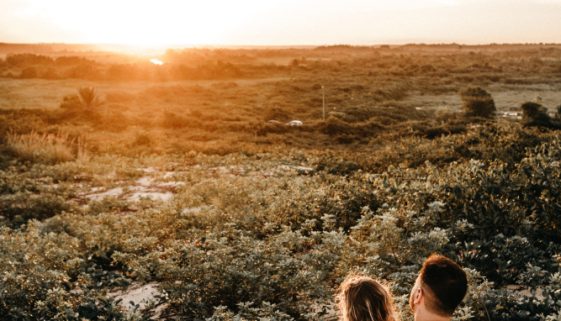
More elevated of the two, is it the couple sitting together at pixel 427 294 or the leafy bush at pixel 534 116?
the couple sitting together at pixel 427 294

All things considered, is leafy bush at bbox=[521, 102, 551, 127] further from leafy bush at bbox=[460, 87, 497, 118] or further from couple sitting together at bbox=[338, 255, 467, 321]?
couple sitting together at bbox=[338, 255, 467, 321]

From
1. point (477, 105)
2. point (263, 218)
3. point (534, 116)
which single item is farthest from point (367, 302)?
point (477, 105)

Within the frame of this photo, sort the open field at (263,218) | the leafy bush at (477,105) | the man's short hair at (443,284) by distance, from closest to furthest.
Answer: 1. the man's short hair at (443,284)
2. the open field at (263,218)
3. the leafy bush at (477,105)

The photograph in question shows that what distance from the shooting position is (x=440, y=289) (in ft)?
9.93

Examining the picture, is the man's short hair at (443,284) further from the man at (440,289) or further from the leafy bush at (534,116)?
the leafy bush at (534,116)

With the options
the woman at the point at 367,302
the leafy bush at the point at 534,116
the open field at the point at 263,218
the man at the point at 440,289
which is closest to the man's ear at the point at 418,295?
the man at the point at 440,289

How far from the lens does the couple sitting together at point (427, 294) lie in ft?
9.87

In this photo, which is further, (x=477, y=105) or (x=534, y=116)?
(x=477, y=105)

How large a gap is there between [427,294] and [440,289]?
87 mm

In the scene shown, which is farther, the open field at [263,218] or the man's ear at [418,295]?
the open field at [263,218]

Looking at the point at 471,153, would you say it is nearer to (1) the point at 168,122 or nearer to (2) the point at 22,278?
(2) the point at 22,278

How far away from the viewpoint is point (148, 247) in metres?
8.14

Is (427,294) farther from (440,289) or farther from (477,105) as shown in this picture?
(477,105)

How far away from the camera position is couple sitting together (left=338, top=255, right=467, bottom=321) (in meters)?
3.01
